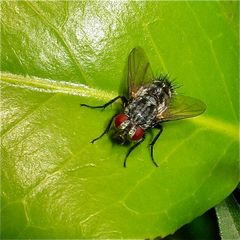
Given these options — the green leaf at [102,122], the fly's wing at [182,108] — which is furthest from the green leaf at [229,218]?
the fly's wing at [182,108]

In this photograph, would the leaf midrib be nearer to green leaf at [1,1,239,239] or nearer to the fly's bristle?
green leaf at [1,1,239,239]

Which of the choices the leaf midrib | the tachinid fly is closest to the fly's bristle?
the tachinid fly

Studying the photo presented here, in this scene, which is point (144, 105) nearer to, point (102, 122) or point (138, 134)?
point (138, 134)

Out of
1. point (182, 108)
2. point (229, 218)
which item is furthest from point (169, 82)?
point (229, 218)

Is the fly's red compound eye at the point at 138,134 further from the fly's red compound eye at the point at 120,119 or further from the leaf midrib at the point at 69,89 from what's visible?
the leaf midrib at the point at 69,89

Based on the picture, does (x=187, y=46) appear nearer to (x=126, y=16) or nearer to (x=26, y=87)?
(x=126, y=16)

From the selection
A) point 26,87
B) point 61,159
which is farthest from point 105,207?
point 26,87
